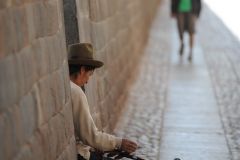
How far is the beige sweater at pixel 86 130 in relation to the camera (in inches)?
159

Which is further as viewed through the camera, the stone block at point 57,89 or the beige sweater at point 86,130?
the beige sweater at point 86,130

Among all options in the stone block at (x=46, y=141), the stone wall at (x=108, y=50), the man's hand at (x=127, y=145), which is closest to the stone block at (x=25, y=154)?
the stone block at (x=46, y=141)

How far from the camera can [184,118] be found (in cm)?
745

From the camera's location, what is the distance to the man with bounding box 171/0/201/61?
1215 centimetres

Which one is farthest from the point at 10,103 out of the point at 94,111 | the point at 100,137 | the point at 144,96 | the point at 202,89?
the point at 202,89

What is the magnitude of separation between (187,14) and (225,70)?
6.60 ft

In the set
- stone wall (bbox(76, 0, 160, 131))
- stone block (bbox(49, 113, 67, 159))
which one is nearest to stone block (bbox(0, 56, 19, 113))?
stone block (bbox(49, 113, 67, 159))

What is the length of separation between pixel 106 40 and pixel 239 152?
194 centimetres

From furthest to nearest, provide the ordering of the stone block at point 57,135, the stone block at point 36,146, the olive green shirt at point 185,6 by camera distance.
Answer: the olive green shirt at point 185,6
the stone block at point 57,135
the stone block at point 36,146

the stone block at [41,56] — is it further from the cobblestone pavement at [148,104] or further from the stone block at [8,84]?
the cobblestone pavement at [148,104]

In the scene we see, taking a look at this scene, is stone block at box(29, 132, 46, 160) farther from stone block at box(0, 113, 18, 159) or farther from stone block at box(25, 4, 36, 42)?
stone block at box(25, 4, 36, 42)

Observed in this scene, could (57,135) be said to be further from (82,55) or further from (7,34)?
(7,34)

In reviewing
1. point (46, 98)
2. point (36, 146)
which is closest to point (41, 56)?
point (46, 98)

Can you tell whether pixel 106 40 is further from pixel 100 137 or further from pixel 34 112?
pixel 34 112
